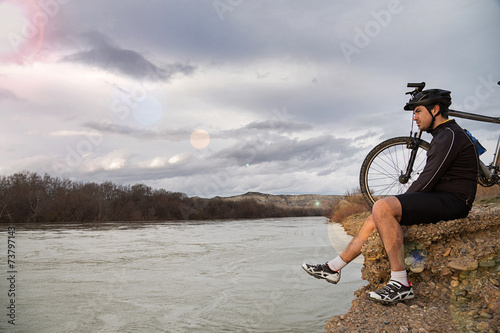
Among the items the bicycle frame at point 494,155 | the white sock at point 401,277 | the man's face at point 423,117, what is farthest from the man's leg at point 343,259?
the bicycle frame at point 494,155

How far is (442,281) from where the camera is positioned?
2824mm

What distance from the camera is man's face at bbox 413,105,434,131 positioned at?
308 centimetres

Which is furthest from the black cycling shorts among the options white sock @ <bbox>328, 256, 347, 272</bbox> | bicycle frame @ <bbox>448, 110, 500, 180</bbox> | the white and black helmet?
bicycle frame @ <bbox>448, 110, 500, 180</bbox>

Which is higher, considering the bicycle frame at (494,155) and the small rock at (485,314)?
the bicycle frame at (494,155)

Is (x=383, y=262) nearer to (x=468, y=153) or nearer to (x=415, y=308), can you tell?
(x=415, y=308)

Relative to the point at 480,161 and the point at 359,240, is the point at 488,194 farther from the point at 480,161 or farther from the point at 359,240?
the point at 359,240

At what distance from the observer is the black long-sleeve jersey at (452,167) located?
2729 millimetres

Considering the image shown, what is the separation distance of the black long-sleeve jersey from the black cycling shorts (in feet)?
0.17

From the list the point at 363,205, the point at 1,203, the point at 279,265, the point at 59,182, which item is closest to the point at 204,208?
the point at 59,182

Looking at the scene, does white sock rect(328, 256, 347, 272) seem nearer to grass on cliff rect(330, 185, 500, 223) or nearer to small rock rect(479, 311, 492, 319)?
small rock rect(479, 311, 492, 319)

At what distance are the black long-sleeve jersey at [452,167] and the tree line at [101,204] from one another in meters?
40.7

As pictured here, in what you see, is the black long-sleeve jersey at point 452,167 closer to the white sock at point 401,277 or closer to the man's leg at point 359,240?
the man's leg at point 359,240

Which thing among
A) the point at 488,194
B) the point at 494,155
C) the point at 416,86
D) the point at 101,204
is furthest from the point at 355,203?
the point at 101,204

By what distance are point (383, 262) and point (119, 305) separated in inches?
123
